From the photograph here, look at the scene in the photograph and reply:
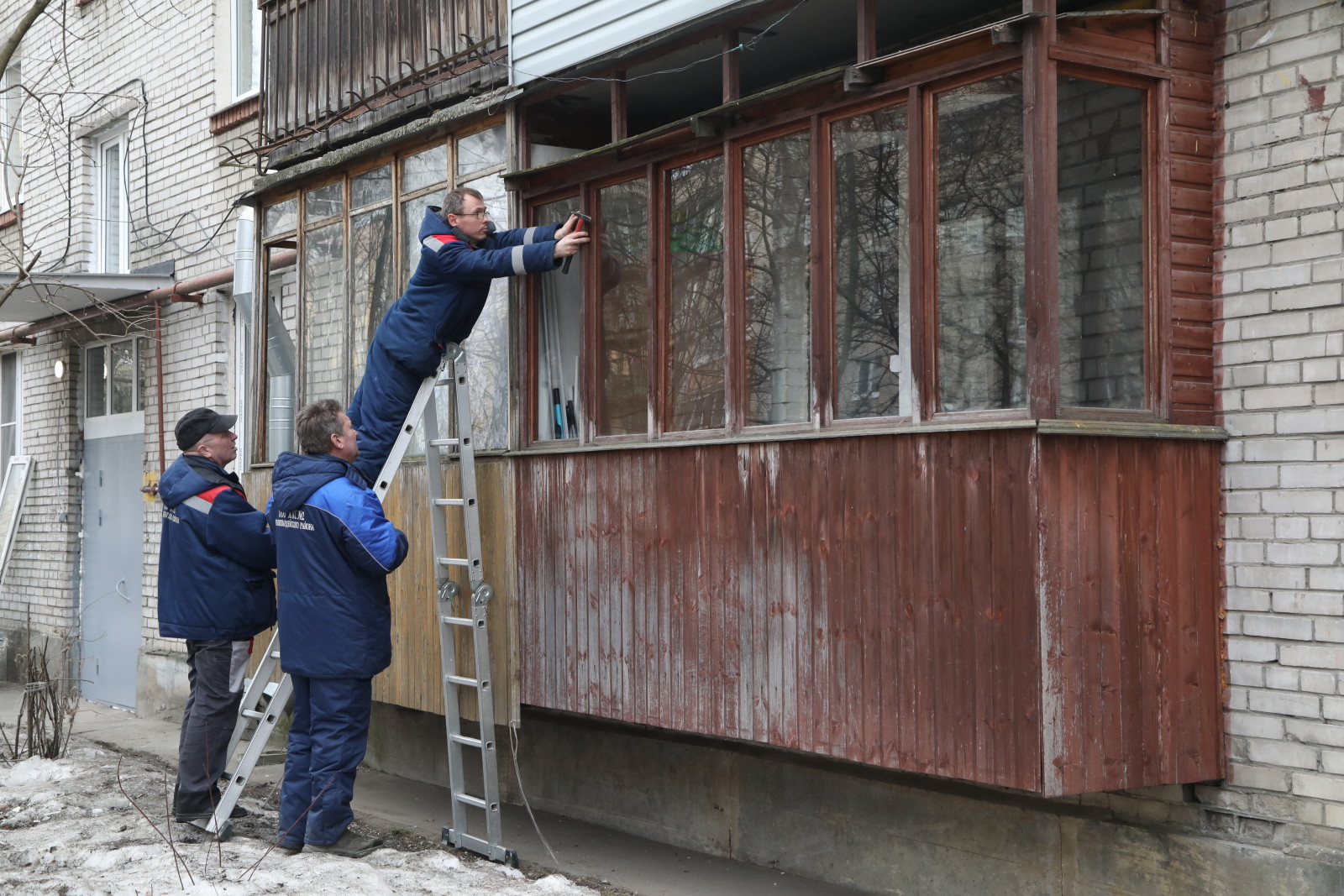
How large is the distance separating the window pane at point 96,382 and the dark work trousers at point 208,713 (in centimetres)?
718

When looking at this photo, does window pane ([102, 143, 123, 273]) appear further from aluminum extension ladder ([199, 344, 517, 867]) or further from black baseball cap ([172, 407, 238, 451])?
aluminum extension ladder ([199, 344, 517, 867])

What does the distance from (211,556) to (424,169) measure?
241 centimetres

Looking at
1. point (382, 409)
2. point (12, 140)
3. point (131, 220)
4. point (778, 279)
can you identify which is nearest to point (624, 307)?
point (778, 279)

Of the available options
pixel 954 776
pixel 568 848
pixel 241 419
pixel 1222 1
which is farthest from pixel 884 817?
pixel 241 419

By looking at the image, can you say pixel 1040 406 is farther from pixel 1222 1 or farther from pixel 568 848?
pixel 568 848

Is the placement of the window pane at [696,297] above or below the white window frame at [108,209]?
below

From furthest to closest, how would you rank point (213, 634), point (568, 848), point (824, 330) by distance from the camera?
point (568, 848) < point (213, 634) < point (824, 330)

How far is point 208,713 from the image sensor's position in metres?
6.84

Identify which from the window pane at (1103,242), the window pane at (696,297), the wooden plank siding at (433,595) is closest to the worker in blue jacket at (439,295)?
the window pane at (696,297)

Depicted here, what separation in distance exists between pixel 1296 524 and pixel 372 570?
3.77 metres

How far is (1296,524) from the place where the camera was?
4.81 m

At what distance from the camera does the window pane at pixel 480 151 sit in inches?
285

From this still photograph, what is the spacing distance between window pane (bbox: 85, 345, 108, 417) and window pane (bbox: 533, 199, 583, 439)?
7657 millimetres

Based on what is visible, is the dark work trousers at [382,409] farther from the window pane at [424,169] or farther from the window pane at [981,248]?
the window pane at [981,248]
